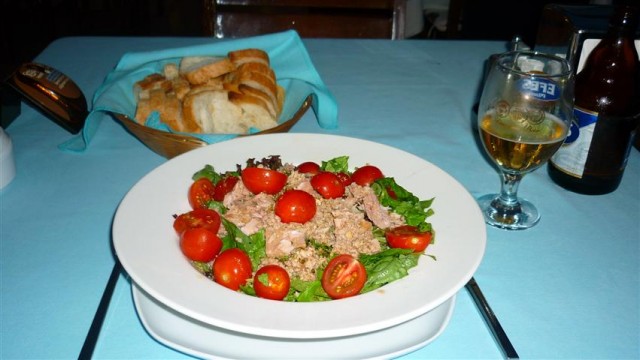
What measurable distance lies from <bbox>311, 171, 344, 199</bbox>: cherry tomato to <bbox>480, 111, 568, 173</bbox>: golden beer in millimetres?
350

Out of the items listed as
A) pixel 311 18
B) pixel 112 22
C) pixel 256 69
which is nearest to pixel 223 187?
pixel 256 69

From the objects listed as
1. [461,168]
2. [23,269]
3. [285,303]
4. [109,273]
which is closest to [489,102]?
[461,168]

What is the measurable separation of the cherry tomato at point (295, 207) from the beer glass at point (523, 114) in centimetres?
44

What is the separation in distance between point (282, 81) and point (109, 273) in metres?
0.87

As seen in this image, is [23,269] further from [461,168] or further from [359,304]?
[461,168]

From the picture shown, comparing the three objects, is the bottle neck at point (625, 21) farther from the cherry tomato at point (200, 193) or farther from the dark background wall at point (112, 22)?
the dark background wall at point (112, 22)

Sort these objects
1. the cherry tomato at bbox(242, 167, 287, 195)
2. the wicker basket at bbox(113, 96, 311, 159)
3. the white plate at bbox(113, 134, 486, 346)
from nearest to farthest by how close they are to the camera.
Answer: the white plate at bbox(113, 134, 486, 346) < the cherry tomato at bbox(242, 167, 287, 195) < the wicker basket at bbox(113, 96, 311, 159)

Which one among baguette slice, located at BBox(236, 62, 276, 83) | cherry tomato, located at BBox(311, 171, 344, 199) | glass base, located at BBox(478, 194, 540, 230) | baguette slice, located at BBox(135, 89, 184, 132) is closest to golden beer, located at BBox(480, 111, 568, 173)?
glass base, located at BBox(478, 194, 540, 230)

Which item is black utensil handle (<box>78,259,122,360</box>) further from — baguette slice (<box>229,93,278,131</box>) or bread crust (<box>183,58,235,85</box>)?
bread crust (<box>183,58,235,85</box>)

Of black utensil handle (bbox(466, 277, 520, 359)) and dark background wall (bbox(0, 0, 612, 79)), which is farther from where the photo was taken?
dark background wall (bbox(0, 0, 612, 79))

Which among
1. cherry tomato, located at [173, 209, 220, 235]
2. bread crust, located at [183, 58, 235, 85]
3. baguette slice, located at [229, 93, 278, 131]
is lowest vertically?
baguette slice, located at [229, 93, 278, 131]

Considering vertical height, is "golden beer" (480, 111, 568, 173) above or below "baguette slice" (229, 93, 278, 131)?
above

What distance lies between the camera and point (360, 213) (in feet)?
3.34

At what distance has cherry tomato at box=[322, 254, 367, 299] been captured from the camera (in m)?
0.85
